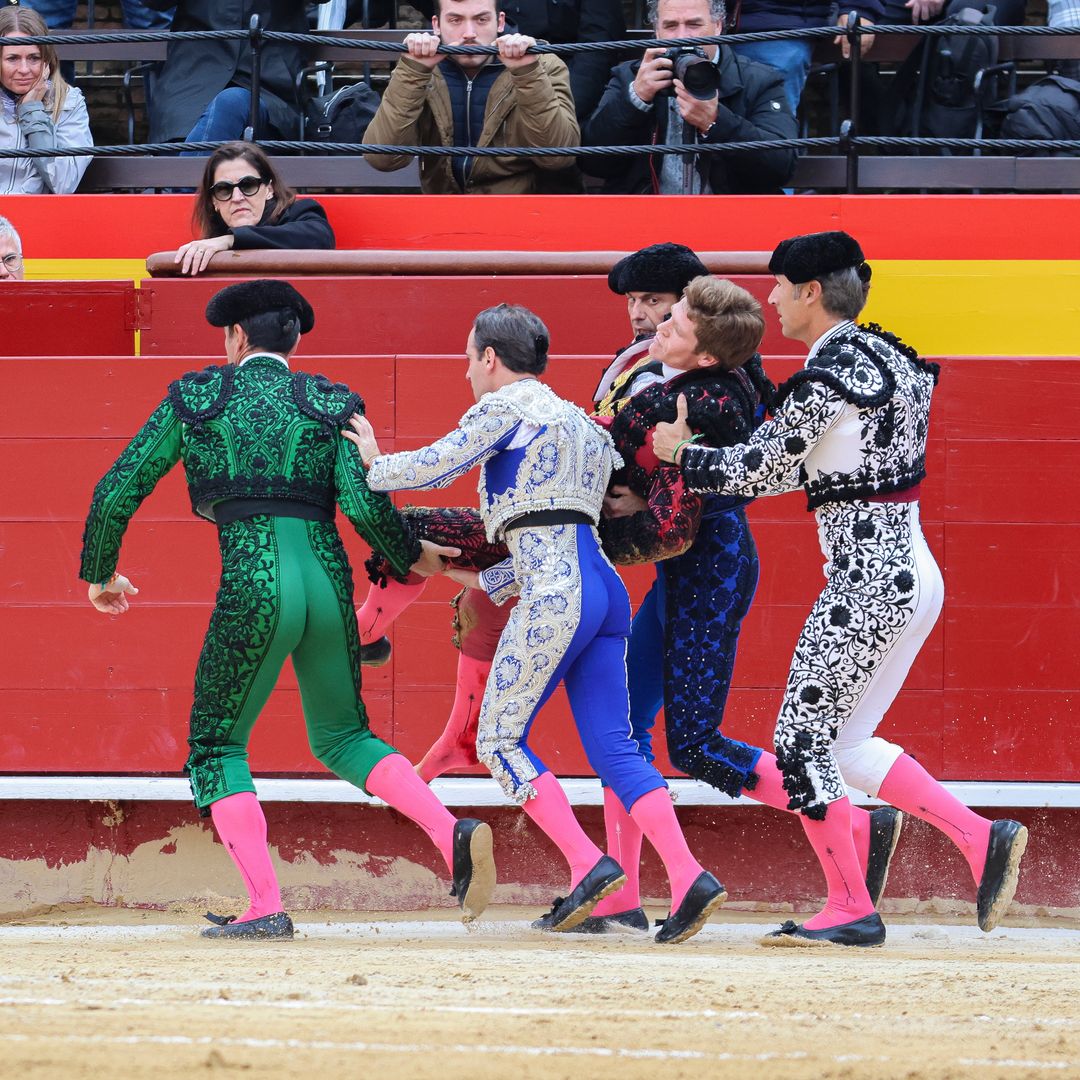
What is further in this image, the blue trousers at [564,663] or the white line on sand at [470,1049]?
the blue trousers at [564,663]

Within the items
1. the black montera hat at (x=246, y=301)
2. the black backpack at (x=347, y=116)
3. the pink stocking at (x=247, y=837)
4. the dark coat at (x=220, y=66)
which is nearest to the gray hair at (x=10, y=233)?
the dark coat at (x=220, y=66)

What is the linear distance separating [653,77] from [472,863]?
11.1ft

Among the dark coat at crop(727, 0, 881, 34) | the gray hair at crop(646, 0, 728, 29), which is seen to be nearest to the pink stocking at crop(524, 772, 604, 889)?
the gray hair at crop(646, 0, 728, 29)

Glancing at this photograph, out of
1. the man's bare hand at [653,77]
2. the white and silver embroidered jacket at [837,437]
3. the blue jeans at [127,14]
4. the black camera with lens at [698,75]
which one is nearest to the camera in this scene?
the white and silver embroidered jacket at [837,437]

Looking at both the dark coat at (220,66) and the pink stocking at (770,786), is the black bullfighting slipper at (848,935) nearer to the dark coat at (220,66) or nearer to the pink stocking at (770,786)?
the pink stocking at (770,786)

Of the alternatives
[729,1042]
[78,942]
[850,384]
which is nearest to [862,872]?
[850,384]

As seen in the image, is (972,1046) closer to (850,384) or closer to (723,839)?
(850,384)

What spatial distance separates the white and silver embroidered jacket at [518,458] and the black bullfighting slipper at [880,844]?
112 cm

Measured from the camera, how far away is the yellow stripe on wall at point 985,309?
6086 mm

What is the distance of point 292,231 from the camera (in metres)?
6.18

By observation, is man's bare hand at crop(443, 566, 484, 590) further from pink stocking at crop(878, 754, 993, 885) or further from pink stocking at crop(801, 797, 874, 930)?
pink stocking at crop(878, 754, 993, 885)

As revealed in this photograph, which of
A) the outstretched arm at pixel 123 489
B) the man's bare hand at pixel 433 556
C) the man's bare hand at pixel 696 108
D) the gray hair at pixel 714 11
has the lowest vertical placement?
the man's bare hand at pixel 433 556

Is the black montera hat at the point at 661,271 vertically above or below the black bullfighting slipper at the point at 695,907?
above

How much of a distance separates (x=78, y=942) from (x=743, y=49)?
4.61m
